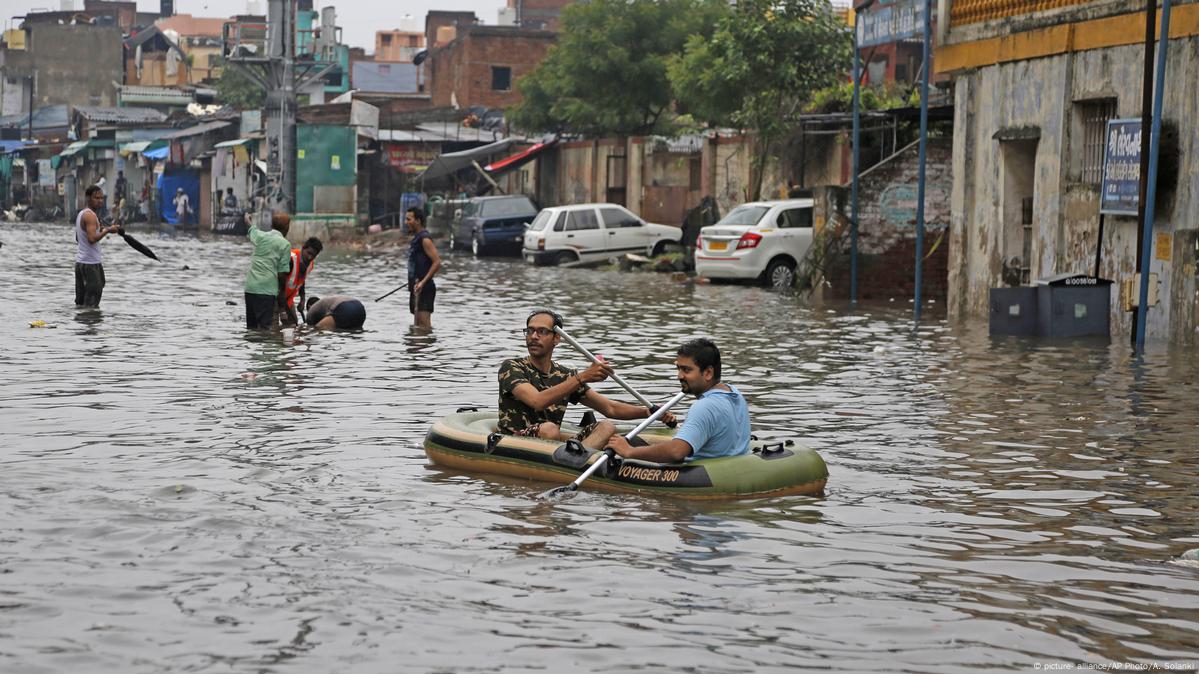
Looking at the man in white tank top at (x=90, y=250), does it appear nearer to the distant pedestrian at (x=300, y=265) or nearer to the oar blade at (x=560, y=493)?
the distant pedestrian at (x=300, y=265)

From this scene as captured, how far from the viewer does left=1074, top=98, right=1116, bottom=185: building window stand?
20.0 meters

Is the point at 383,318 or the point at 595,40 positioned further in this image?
the point at 595,40

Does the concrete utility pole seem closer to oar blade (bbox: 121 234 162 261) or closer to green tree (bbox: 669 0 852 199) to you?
green tree (bbox: 669 0 852 199)

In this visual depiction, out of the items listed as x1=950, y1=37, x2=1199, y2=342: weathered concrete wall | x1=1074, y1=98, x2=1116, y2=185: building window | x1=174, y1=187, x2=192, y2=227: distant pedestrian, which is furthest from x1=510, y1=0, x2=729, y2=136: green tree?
x1=1074, y1=98, x2=1116, y2=185: building window

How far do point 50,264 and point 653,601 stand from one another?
30888 mm

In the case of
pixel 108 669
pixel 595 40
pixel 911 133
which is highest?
pixel 595 40

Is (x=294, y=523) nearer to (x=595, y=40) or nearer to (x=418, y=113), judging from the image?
(x=595, y=40)

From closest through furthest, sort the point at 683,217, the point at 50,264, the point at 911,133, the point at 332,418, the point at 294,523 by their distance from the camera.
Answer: the point at 294,523
the point at 332,418
the point at 911,133
the point at 50,264
the point at 683,217

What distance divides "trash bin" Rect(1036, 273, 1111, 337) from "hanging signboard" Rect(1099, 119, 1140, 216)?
0.86 meters

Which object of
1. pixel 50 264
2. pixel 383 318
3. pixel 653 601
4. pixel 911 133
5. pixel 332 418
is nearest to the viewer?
pixel 653 601

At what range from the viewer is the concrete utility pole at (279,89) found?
58688mm

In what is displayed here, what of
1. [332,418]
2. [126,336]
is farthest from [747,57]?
[332,418]

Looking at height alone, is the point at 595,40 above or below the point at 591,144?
above

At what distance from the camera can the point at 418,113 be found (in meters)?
63.4
